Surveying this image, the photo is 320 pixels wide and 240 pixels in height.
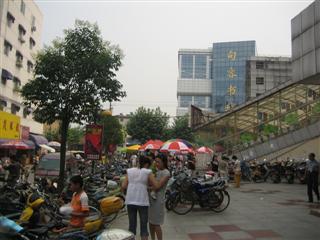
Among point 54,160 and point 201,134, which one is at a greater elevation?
point 201,134

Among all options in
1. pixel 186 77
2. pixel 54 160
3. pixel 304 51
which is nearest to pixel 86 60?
pixel 54 160

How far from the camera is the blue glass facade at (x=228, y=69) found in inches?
4033

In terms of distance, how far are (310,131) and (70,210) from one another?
18.3m

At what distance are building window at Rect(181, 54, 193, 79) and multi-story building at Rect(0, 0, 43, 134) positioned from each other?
96034mm

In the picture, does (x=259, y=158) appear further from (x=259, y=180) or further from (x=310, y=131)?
(x=310, y=131)

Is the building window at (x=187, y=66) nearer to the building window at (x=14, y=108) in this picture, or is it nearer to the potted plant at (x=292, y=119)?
the building window at (x=14, y=108)

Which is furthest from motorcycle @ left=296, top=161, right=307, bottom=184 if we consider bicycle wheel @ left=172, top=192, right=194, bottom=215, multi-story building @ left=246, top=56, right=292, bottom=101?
multi-story building @ left=246, top=56, right=292, bottom=101

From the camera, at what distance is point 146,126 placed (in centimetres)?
4738

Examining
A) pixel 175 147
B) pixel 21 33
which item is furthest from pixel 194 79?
pixel 175 147

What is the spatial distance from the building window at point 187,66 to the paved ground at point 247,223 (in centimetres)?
12120

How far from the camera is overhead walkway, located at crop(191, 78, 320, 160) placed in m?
21.8

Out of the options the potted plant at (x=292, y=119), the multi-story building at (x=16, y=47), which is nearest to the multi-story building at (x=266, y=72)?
the multi-story building at (x=16, y=47)

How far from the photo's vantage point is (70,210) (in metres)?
5.60

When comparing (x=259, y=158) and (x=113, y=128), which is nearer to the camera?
(x=259, y=158)
